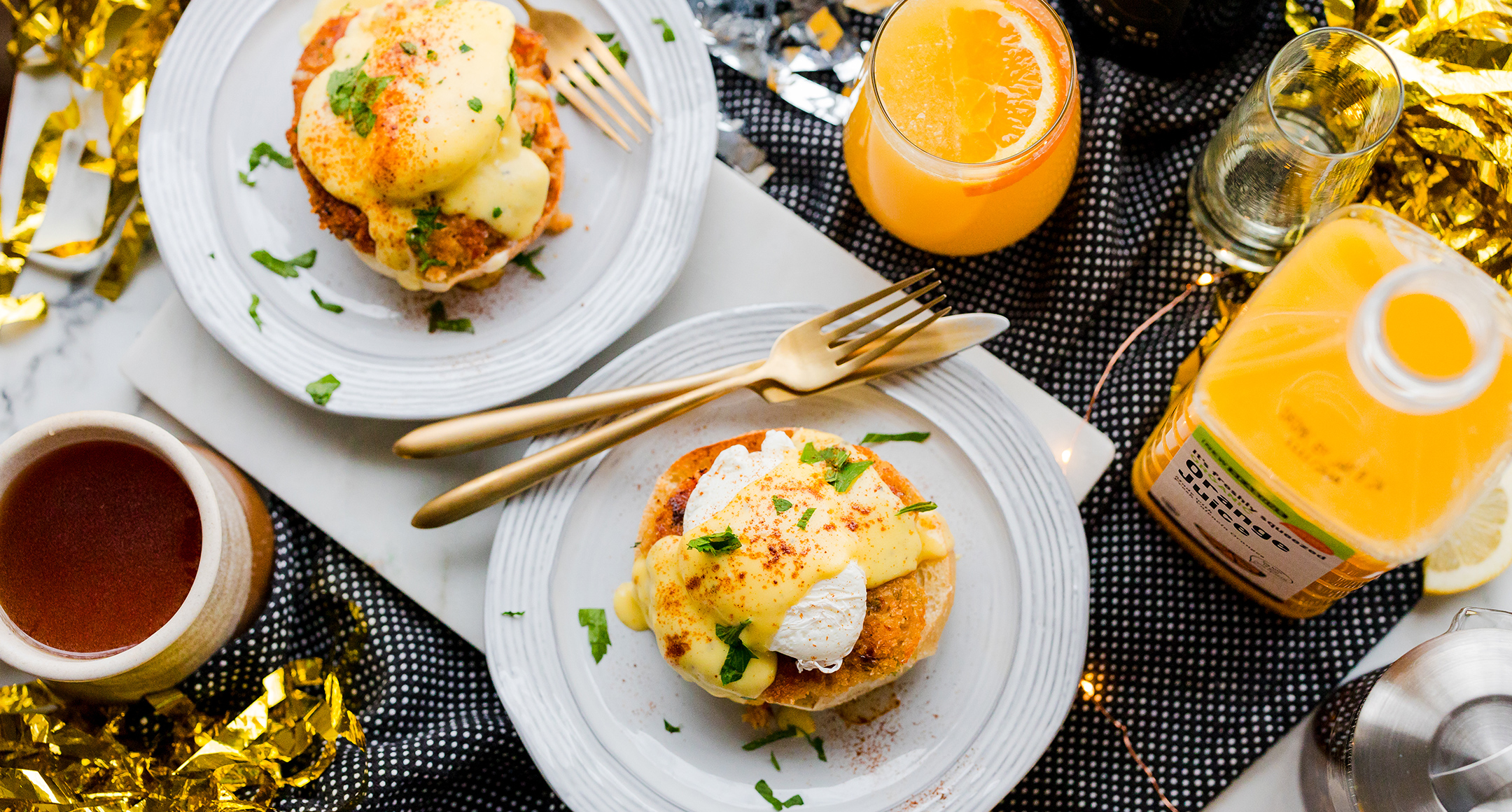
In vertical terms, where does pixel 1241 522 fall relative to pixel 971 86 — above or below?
below

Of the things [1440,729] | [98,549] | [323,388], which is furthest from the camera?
[323,388]

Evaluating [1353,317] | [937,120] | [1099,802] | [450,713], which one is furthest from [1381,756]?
[450,713]

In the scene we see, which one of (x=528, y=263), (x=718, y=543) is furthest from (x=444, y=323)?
(x=718, y=543)

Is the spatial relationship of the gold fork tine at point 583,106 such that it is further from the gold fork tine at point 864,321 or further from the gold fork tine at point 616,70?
the gold fork tine at point 864,321

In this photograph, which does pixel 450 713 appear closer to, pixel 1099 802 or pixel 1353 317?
pixel 1099 802

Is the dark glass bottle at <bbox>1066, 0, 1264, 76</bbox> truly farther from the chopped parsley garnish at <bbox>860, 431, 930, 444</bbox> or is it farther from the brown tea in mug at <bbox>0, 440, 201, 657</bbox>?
the brown tea in mug at <bbox>0, 440, 201, 657</bbox>

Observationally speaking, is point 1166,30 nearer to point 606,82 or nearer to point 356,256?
point 606,82

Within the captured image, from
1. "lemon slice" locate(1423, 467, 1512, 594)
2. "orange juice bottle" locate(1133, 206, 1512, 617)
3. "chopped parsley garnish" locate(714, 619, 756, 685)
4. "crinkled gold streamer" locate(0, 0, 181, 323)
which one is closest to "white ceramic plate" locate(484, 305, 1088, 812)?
"chopped parsley garnish" locate(714, 619, 756, 685)
